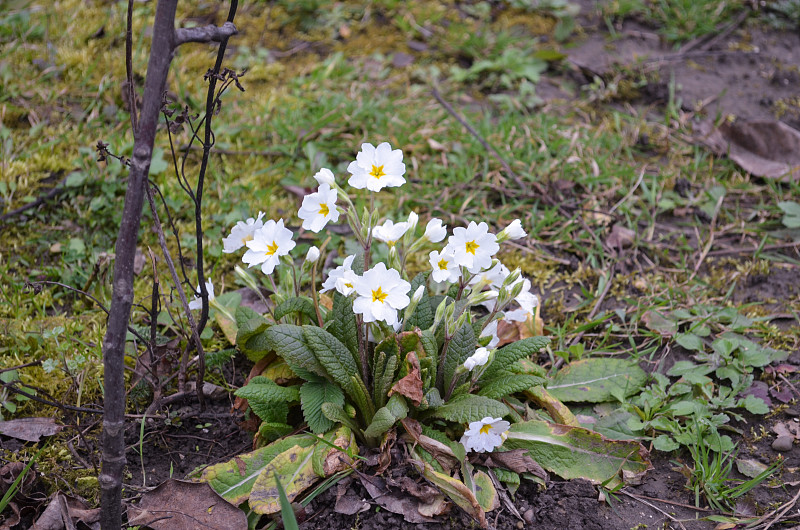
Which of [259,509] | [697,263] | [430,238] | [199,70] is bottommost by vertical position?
[697,263]

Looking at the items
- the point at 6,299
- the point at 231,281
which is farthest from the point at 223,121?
the point at 6,299

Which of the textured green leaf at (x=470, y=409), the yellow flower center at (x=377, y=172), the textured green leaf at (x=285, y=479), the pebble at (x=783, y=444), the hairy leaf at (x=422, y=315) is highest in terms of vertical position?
the yellow flower center at (x=377, y=172)

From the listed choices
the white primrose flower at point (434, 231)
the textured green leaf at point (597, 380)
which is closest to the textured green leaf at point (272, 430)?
the white primrose flower at point (434, 231)

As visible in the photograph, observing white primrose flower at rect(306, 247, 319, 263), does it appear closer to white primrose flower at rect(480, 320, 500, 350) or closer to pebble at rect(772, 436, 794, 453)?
white primrose flower at rect(480, 320, 500, 350)

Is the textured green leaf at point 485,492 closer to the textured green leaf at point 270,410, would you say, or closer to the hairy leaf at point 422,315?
the hairy leaf at point 422,315

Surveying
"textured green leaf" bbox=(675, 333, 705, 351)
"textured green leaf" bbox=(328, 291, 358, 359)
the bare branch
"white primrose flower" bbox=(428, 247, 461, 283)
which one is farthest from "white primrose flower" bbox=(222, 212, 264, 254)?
"textured green leaf" bbox=(675, 333, 705, 351)

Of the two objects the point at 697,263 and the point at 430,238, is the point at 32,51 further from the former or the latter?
the point at 697,263
